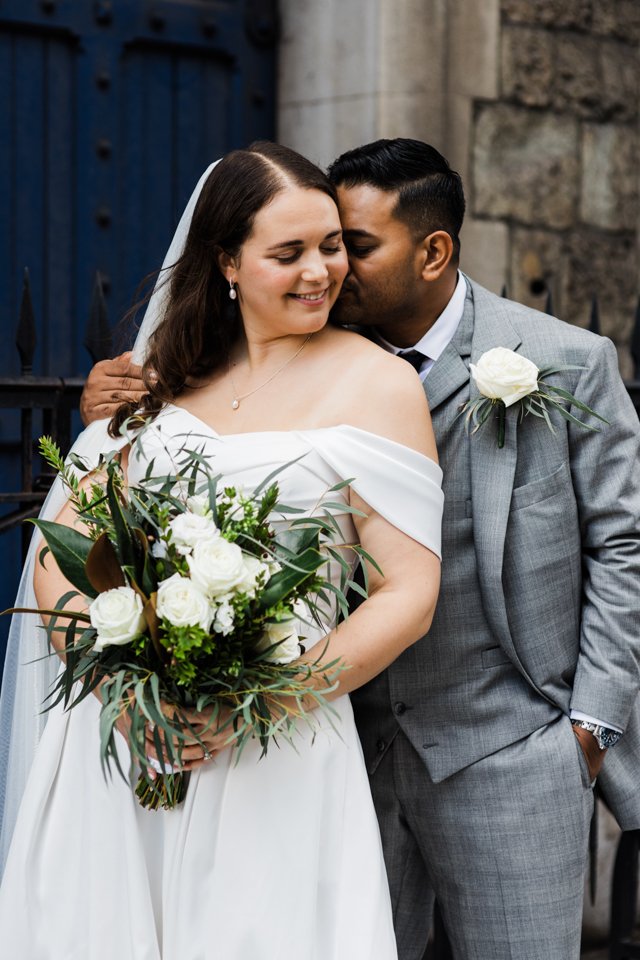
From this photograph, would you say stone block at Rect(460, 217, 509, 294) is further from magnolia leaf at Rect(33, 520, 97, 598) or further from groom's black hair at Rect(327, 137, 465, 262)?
magnolia leaf at Rect(33, 520, 97, 598)

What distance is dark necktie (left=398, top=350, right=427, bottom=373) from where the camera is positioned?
8.73 feet

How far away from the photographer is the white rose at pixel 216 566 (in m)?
1.98

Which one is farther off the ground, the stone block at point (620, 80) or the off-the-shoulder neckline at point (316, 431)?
the stone block at point (620, 80)

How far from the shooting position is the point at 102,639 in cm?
205

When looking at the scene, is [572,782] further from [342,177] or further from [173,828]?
[342,177]

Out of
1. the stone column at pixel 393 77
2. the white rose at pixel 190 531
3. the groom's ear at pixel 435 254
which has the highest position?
the stone column at pixel 393 77

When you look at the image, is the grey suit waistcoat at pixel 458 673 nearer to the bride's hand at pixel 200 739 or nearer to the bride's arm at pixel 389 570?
the bride's arm at pixel 389 570

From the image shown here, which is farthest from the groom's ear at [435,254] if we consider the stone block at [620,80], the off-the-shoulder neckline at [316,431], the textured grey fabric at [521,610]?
the stone block at [620,80]

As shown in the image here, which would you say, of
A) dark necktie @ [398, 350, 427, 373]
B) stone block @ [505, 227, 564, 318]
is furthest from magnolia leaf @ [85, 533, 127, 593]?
stone block @ [505, 227, 564, 318]

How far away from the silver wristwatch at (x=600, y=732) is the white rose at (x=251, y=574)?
32.3 inches

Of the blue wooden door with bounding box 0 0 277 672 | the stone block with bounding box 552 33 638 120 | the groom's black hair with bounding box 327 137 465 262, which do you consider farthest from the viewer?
the stone block with bounding box 552 33 638 120

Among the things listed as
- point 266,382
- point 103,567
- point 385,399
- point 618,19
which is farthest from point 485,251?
point 103,567

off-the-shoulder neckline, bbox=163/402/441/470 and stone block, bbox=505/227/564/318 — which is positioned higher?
stone block, bbox=505/227/564/318

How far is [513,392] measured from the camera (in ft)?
7.93
